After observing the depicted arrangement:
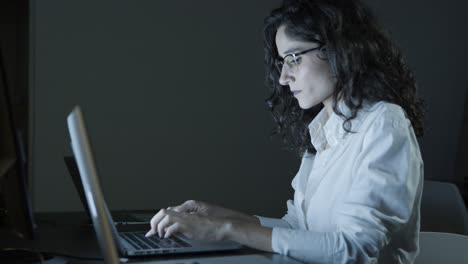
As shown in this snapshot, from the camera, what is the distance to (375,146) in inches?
51.9

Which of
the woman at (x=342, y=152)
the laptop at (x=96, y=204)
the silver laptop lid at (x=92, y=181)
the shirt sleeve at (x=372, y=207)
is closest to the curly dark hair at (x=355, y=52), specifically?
the woman at (x=342, y=152)

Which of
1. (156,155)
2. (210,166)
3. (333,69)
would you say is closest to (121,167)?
(156,155)

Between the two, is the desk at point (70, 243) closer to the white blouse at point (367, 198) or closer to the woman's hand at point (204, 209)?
the white blouse at point (367, 198)

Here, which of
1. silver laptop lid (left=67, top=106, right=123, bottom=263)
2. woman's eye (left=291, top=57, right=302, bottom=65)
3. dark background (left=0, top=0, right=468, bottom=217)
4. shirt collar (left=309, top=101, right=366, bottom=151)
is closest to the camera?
silver laptop lid (left=67, top=106, right=123, bottom=263)

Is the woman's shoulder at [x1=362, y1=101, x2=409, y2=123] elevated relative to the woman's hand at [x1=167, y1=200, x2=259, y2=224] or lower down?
elevated

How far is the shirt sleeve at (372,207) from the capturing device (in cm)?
123

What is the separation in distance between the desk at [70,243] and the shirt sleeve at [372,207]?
0.21 feet

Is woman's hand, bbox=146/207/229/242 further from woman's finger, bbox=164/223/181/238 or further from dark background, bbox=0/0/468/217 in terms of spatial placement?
dark background, bbox=0/0/468/217

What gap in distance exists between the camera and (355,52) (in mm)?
1537

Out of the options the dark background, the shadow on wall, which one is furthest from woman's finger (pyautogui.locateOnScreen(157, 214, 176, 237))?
the shadow on wall

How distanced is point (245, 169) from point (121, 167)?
838mm

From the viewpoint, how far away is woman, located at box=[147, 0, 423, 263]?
1.25 m

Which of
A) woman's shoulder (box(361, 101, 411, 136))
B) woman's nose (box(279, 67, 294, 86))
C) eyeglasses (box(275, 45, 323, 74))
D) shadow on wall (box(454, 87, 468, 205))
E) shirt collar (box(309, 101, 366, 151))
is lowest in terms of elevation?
shadow on wall (box(454, 87, 468, 205))

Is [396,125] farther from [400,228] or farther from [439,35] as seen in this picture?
[439,35]
